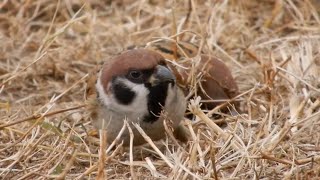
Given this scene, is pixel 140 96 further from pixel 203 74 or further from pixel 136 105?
pixel 203 74

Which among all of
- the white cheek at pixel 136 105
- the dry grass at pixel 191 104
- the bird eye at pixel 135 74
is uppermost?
the bird eye at pixel 135 74

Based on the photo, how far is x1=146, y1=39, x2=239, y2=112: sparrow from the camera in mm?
4293

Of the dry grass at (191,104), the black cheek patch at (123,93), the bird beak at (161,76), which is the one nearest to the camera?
the dry grass at (191,104)

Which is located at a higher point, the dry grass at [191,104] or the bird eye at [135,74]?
the bird eye at [135,74]

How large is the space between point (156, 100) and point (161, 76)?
139mm

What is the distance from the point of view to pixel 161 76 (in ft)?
12.5

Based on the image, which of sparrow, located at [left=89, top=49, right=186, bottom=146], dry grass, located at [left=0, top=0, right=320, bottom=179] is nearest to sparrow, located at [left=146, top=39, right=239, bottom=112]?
dry grass, located at [left=0, top=0, right=320, bottom=179]

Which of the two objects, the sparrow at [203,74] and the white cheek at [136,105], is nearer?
the white cheek at [136,105]

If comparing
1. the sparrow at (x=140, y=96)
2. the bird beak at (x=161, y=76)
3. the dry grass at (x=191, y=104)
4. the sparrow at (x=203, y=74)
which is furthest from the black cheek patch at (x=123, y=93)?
the sparrow at (x=203, y=74)

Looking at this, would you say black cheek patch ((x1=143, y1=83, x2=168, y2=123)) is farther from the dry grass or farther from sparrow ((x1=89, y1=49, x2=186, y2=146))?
the dry grass

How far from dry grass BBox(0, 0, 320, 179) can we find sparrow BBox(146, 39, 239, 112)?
0.10 meters

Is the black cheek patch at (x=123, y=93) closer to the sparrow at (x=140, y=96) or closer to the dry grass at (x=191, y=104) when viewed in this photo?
the sparrow at (x=140, y=96)

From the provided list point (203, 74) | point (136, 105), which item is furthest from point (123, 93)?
point (203, 74)

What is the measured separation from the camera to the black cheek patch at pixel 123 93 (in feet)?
12.8
